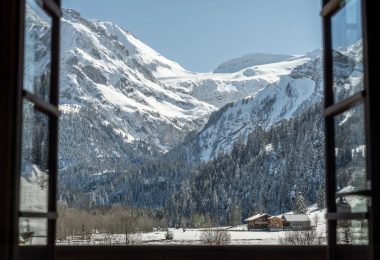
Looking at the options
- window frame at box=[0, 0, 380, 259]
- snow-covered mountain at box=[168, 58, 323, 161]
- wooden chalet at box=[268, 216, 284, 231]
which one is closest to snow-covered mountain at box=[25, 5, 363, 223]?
window frame at box=[0, 0, 380, 259]

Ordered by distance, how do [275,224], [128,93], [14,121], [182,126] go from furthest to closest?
[128,93], [182,126], [275,224], [14,121]

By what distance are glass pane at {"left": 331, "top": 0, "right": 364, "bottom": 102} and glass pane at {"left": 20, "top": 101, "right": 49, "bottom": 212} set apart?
806mm

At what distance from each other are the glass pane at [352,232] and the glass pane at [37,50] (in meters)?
0.86

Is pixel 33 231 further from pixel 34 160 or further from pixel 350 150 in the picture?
pixel 350 150

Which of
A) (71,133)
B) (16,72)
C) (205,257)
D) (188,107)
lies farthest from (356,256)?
(188,107)

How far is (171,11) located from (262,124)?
27576 mm

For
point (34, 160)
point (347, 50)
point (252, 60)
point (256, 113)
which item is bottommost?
point (34, 160)

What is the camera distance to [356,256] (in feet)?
5.38

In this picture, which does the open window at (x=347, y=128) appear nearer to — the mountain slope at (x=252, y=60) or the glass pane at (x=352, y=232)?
the glass pane at (x=352, y=232)

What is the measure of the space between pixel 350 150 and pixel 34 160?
2.65 ft

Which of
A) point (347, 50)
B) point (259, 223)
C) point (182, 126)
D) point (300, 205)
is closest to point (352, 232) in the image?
point (347, 50)

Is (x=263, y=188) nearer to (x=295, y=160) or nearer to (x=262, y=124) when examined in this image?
(x=295, y=160)

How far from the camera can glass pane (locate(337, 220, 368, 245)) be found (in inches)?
61.4

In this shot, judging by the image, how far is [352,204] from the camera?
169 centimetres
